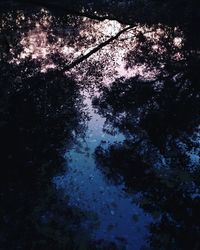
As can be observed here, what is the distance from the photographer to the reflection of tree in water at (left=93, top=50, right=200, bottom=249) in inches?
411

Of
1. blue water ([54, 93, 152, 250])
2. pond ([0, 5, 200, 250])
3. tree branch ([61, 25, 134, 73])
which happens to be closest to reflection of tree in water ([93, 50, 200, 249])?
pond ([0, 5, 200, 250])

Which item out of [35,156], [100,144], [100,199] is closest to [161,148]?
[100,144]

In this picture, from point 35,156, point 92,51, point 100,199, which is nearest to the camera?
point 100,199

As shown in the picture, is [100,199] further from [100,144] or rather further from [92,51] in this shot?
[92,51]

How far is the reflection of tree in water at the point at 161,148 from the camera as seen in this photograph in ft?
34.2

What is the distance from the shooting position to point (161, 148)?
1375 cm

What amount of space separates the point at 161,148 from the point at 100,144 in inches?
106

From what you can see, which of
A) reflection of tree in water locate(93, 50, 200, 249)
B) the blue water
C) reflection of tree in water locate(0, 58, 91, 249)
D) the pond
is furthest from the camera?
reflection of tree in water locate(93, 50, 200, 249)

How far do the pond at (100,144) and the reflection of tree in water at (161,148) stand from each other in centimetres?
4

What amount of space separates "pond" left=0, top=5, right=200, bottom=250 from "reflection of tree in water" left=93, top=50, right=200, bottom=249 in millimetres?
44

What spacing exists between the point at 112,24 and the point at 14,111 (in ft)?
53.3

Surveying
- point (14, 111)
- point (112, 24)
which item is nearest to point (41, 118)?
point (14, 111)

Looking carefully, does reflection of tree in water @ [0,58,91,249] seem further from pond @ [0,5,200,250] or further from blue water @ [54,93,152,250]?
blue water @ [54,93,152,250]

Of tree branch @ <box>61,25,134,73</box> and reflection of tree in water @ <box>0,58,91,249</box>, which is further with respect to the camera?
tree branch @ <box>61,25,134,73</box>
